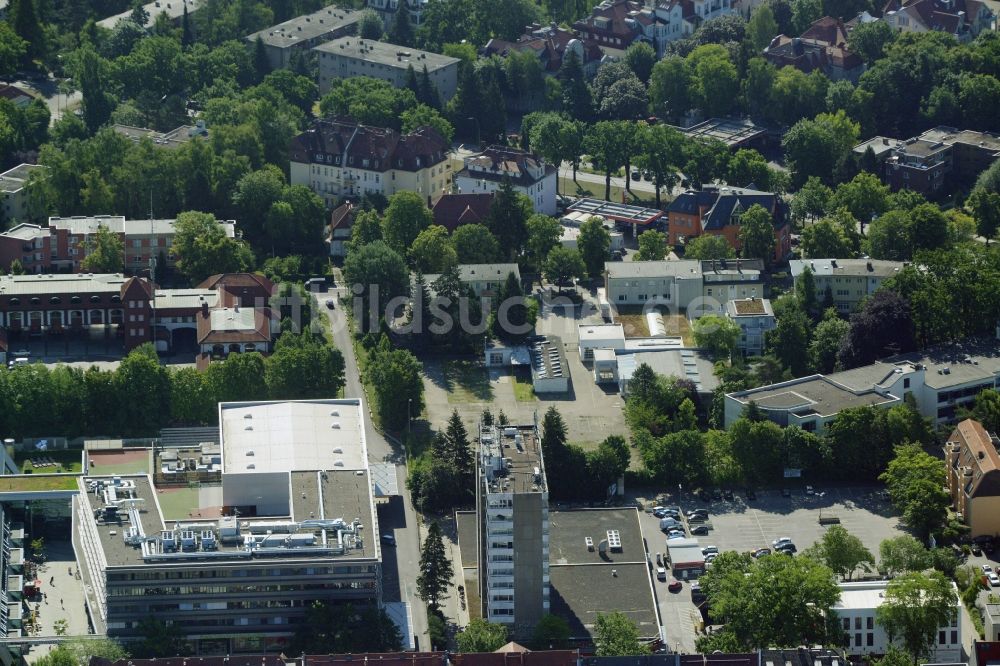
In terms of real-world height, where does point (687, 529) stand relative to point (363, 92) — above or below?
below

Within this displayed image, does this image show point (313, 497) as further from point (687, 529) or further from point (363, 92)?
point (363, 92)

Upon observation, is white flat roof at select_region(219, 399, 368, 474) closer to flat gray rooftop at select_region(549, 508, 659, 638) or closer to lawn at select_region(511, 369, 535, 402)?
flat gray rooftop at select_region(549, 508, 659, 638)

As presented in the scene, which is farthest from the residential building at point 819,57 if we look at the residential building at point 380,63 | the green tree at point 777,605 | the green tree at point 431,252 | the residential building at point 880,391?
the green tree at point 777,605

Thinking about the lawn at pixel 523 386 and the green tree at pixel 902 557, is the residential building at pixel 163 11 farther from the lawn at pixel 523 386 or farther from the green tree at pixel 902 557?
the green tree at pixel 902 557

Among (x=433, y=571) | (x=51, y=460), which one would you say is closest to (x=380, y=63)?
(x=51, y=460)

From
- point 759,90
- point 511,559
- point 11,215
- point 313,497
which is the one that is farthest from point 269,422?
point 759,90

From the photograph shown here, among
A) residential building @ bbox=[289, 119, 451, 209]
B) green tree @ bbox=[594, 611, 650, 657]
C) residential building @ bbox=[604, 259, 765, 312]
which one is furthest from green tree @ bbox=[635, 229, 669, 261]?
green tree @ bbox=[594, 611, 650, 657]

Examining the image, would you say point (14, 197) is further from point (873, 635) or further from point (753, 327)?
point (873, 635)
